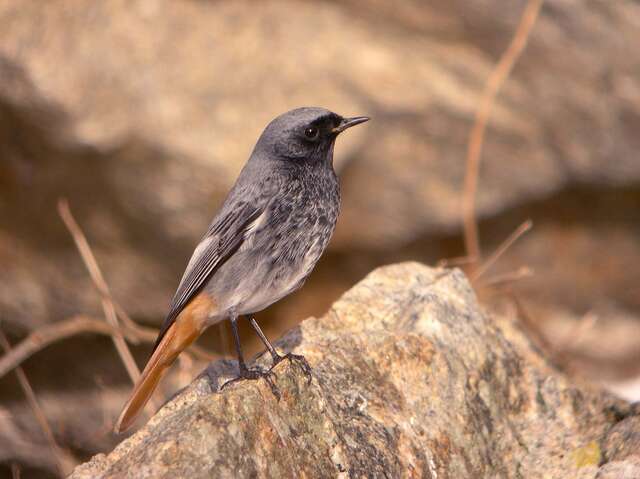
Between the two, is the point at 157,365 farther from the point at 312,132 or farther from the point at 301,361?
the point at 312,132

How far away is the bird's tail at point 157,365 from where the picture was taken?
150 inches

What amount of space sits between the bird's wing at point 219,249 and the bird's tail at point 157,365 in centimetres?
4

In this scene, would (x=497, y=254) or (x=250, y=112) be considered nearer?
(x=497, y=254)

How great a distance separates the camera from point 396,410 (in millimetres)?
3574

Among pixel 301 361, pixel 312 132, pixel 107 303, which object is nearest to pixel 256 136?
pixel 107 303

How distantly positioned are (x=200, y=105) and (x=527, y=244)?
273cm

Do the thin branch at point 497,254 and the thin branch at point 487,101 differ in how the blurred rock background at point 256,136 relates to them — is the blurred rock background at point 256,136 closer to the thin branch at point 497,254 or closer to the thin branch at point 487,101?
the thin branch at point 487,101

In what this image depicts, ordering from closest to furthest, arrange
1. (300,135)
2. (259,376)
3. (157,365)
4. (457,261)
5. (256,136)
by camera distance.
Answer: (259,376) < (157,365) < (300,135) < (457,261) < (256,136)

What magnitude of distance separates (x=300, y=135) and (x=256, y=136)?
1949mm

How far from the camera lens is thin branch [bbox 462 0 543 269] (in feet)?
19.9

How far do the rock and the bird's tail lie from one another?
0.19 m

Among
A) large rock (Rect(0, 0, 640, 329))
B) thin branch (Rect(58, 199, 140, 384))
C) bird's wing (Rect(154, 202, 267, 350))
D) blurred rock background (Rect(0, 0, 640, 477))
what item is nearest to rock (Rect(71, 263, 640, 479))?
bird's wing (Rect(154, 202, 267, 350))

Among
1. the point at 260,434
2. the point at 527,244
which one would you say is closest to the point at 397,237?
the point at 527,244

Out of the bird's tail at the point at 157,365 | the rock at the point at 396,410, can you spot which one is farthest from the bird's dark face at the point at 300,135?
the bird's tail at the point at 157,365
